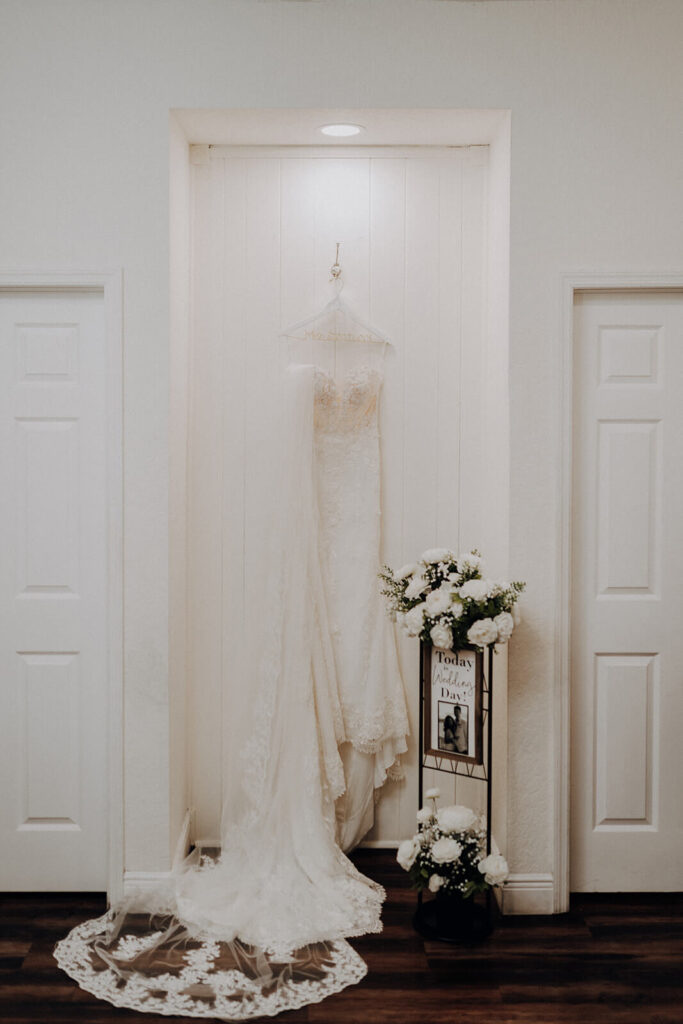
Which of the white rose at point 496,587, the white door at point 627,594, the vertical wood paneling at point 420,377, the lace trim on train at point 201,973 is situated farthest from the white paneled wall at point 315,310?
the lace trim on train at point 201,973

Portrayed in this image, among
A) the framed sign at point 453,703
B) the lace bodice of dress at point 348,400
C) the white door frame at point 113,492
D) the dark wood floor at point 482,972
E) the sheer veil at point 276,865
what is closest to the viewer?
the dark wood floor at point 482,972

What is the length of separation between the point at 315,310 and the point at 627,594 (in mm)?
1473

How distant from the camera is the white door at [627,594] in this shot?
9.27ft

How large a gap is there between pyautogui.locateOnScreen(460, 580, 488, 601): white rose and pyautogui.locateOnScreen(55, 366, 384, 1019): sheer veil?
0.65 m

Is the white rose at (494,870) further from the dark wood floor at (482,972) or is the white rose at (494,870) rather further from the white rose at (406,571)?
the white rose at (406,571)

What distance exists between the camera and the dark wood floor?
224 cm

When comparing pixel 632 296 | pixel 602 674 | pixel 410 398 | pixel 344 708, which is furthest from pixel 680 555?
pixel 344 708

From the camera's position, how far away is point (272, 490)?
122 inches

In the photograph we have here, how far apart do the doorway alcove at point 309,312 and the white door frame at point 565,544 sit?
0.36 m

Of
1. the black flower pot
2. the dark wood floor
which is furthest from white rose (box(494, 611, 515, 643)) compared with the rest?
the dark wood floor

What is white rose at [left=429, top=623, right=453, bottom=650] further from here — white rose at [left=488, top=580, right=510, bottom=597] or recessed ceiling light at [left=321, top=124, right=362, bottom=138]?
recessed ceiling light at [left=321, top=124, right=362, bottom=138]

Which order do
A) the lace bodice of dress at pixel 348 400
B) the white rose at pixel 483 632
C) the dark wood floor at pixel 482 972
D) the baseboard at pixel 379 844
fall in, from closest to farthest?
the dark wood floor at pixel 482 972, the white rose at pixel 483 632, the lace bodice of dress at pixel 348 400, the baseboard at pixel 379 844

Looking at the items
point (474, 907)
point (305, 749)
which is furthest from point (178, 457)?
point (474, 907)

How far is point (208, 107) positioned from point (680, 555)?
2.10 m
